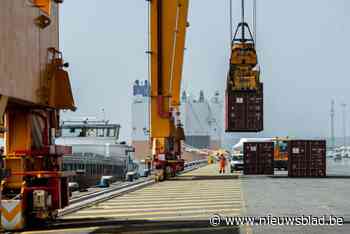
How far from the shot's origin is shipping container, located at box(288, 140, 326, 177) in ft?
128

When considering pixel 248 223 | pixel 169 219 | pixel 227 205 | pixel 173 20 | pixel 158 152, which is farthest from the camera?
pixel 158 152

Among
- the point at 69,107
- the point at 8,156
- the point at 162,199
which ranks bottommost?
the point at 162,199

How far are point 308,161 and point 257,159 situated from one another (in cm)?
351

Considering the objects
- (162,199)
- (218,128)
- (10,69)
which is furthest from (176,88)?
(218,128)

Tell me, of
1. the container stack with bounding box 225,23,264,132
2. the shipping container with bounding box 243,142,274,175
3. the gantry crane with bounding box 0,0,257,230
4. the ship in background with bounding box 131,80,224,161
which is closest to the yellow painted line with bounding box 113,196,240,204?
the gantry crane with bounding box 0,0,257,230

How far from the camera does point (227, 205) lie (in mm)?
17422

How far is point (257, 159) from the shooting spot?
4169 cm

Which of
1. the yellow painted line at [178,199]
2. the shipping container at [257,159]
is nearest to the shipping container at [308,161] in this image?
the shipping container at [257,159]

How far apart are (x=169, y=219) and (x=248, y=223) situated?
6.51 feet

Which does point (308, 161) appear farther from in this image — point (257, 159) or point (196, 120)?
point (196, 120)

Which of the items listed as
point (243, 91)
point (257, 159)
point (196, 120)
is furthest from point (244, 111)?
point (196, 120)

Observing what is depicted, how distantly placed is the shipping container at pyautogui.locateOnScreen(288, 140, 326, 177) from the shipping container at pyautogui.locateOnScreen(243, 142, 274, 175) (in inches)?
91.1

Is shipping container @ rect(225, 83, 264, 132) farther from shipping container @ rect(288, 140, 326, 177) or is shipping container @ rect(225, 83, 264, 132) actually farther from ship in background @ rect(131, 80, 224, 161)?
ship in background @ rect(131, 80, 224, 161)

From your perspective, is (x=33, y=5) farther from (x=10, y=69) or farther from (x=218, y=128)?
(x=218, y=128)
